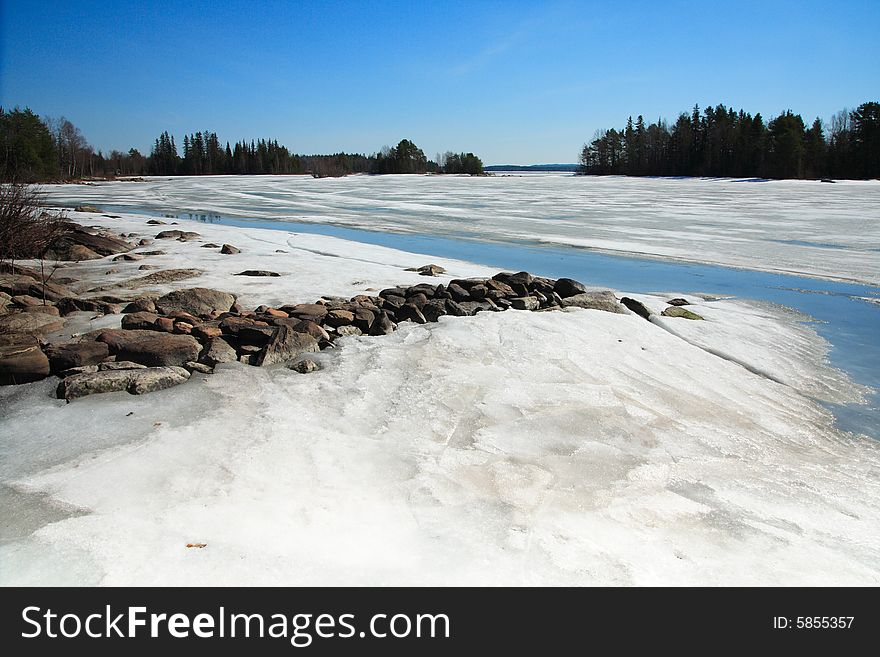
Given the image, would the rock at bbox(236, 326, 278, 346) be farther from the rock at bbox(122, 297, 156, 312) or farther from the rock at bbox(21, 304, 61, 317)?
the rock at bbox(21, 304, 61, 317)

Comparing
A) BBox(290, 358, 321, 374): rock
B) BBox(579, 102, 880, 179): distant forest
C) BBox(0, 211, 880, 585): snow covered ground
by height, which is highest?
BBox(579, 102, 880, 179): distant forest

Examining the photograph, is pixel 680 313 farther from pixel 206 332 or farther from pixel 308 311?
pixel 206 332

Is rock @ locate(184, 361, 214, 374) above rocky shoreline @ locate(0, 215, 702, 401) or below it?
below

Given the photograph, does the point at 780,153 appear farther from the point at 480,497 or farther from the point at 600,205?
the point at 480,497

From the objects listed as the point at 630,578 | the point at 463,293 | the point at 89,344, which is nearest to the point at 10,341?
the point at 89,344

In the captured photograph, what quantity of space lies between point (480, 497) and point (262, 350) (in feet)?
8.95

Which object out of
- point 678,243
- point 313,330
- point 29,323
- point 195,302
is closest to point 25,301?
point 29,323

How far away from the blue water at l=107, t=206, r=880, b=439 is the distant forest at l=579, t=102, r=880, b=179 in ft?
176

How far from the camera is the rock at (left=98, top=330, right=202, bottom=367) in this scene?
475 cm

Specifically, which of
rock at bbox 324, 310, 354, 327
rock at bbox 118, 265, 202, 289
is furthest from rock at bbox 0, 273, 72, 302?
rock at bbox 324, 310, 354, 327

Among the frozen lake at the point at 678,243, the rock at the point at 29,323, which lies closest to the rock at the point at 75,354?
the rock at the point at 29,323

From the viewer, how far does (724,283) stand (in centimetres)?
963

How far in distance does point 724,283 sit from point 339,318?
274 inches
